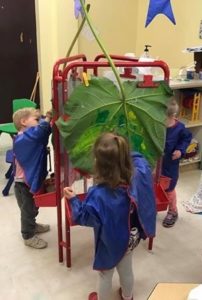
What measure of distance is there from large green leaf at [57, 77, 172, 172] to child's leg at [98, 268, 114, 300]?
0.48m

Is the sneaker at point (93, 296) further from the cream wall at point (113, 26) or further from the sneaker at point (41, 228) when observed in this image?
the cream wall at point (113, 26)

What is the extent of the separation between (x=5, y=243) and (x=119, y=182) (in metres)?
1.15

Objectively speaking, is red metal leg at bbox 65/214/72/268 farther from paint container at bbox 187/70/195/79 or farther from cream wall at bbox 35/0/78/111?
cream wall at bbox 35/0/78/111

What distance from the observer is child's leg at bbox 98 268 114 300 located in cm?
155

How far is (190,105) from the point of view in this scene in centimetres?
315

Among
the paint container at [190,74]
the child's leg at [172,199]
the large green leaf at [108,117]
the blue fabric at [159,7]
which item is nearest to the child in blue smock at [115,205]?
the large green leaf at [108,117]

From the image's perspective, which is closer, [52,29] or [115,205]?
[115,205]

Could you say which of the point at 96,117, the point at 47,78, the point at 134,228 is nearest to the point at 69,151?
the point at 96,117

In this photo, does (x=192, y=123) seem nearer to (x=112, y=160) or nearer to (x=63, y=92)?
(x=63, y=92)

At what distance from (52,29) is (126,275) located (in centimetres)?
309

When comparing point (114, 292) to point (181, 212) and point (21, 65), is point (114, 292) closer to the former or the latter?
point (181, 212)

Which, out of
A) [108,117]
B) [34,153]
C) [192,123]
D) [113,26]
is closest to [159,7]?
[108,117]

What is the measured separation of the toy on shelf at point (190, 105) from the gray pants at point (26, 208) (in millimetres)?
1760

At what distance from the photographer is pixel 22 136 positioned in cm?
182
